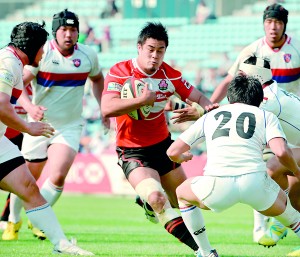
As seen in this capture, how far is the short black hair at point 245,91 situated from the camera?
7602 millimetres

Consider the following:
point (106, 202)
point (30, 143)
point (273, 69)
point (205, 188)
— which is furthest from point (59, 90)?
point (106, 202)

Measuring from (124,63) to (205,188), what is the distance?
234cm

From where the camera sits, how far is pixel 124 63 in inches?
366

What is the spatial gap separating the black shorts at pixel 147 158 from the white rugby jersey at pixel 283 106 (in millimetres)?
1250

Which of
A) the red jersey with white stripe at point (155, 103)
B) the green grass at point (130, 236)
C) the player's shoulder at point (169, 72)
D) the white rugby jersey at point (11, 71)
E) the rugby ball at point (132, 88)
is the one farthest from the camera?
the green grass at point (130, 236)

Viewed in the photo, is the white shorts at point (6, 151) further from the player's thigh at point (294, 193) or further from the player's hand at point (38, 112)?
the player's thigh at point (294, 193)

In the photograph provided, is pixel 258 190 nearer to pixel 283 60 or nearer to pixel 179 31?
pixel 283 60

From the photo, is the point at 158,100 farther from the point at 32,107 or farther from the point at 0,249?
the point at 0,249

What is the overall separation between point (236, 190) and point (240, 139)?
46 centimetres

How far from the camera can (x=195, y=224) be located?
800 cm

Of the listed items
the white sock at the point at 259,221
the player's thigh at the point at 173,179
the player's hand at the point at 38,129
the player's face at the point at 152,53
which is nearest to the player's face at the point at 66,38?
the player's face at the point at 152,53

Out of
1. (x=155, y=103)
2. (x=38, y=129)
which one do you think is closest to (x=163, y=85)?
(x=155, y=103)

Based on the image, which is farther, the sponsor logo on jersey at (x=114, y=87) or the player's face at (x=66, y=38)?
the player's face at (x=66, y=38)

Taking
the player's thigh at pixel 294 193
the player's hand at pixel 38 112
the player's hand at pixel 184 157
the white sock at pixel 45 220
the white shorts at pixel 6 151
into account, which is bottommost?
the player's thigh at pixel 294 193
